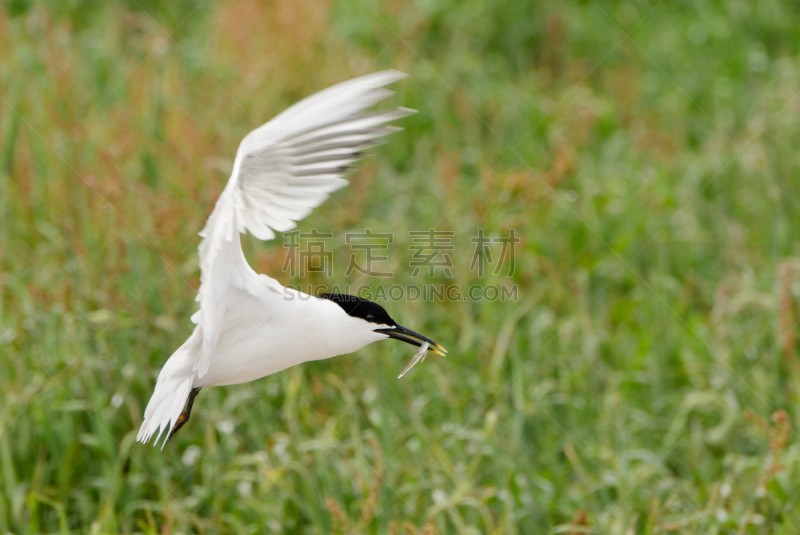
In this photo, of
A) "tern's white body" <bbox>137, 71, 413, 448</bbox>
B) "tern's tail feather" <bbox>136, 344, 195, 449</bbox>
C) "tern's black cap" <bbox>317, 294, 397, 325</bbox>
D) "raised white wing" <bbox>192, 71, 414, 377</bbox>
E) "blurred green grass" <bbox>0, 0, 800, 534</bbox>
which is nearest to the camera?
"raised white wing" <bbox>192, 71, 414, 377</bbox>

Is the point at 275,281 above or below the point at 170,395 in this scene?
above

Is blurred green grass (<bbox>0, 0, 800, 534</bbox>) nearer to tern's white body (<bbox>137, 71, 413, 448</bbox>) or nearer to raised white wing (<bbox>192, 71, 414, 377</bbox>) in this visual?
tern's white body (<bbox>137, 71, 413, 448</bbox>)

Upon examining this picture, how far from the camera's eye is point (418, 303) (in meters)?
4.05

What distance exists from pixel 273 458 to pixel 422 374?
77 centimetres

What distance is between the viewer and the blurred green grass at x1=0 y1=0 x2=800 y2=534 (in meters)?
3.23

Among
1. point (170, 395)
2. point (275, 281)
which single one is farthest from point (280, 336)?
point (170, 395)

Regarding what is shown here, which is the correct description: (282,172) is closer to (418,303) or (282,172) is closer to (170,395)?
(170,395)

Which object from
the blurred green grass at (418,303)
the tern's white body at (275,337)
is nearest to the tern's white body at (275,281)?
the tern's white body at (275,337)

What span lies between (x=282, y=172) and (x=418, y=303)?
1.87 m

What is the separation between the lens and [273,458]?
335 cm

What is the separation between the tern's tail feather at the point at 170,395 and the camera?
225 cm

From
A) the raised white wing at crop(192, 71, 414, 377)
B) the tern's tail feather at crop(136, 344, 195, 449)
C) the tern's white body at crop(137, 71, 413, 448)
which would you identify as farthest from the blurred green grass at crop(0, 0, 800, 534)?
the raised white wing at crop(192, 71, 414, 377)

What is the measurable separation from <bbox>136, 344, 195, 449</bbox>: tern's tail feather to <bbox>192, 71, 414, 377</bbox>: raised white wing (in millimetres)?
50

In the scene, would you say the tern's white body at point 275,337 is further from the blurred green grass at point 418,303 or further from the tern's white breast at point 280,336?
the blurred green grass at point 418,303
